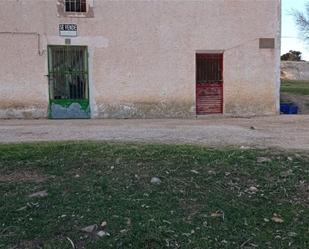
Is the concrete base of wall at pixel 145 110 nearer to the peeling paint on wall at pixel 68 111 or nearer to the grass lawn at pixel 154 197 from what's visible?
the peeling paint on wall at pixel 68 111

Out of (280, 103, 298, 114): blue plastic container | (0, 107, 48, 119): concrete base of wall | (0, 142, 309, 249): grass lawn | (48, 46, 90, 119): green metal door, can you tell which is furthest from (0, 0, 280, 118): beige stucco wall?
(0, 142, 309, 249): grass lawn

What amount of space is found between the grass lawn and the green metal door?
7.51 metres

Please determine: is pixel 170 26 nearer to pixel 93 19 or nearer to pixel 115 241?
pixel 93 19

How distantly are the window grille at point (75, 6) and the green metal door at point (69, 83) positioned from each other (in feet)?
3.62

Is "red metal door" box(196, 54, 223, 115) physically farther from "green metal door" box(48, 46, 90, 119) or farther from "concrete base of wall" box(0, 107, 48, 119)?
"concrete base of wall" box(0, 107, 48, 119)

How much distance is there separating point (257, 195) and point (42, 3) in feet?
34.7

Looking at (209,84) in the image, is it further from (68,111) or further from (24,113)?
(24,113)

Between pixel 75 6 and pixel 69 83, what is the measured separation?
2293 millimetres

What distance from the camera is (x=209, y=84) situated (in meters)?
15.0

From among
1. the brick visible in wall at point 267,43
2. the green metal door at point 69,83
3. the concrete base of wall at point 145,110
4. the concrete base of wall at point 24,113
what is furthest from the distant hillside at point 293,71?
the concrete base of wall at point 24,113

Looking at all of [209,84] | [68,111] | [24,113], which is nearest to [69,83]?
[68,111]

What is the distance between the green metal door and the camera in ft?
46.1

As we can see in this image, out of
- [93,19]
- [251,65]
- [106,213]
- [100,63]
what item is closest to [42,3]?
[93,19]

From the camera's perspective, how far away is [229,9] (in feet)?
48.2
